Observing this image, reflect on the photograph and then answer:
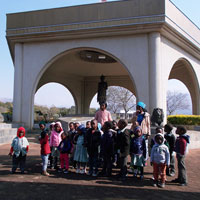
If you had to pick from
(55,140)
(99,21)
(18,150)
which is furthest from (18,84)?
(18,150)

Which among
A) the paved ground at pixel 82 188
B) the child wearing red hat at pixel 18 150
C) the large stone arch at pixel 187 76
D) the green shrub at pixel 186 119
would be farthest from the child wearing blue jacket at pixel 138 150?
the large stone arch at pixel 187 76

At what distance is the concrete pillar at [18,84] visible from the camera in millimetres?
13148

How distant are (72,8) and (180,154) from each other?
394 inches

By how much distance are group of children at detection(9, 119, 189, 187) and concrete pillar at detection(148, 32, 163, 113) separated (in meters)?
5.91

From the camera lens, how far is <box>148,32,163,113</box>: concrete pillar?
446 inches

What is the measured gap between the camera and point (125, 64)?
1205 cm

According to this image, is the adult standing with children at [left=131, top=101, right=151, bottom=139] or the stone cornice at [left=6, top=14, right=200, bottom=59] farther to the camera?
the stone cornice at [left=6, top=14, right=200, bottom=59]

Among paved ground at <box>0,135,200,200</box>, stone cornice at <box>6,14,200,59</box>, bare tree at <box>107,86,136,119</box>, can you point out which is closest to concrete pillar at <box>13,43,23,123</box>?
stone cornice at <box>6,14,200,59</box>

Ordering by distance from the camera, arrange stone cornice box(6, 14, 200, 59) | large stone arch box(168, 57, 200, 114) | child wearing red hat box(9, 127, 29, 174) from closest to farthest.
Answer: child wearing red hat box(9, 127, 29, 174)
stone cornice box(6, 14, 200, 59)
large stone arch box(168, 57, 200, 114)

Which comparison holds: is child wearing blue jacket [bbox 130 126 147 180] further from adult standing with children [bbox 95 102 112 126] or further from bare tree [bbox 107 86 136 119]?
bare tree [bbox 107 86 136 119]

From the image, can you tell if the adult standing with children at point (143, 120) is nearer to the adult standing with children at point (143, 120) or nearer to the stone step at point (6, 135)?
the adult standing with children at point (143, 120)

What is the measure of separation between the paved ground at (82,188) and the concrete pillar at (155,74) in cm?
585

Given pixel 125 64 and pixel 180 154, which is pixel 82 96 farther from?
pixel 180 154

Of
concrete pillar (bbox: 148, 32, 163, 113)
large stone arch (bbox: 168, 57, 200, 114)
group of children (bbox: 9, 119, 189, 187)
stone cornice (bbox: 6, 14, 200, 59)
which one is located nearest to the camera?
group of children (bbox: 9, 119, 189, 187)
